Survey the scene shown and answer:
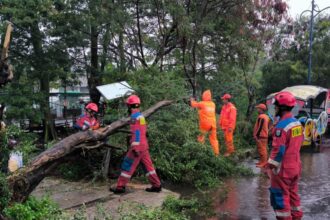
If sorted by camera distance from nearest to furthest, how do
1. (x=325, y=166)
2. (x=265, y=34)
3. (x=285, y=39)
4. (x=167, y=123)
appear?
(x=167, y=123), (x=325, y=166), (x=265, y=34), (x=285, y=39)

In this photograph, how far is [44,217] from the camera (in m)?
4.98

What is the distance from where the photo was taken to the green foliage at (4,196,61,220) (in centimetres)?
465

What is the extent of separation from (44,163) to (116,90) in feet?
14.5

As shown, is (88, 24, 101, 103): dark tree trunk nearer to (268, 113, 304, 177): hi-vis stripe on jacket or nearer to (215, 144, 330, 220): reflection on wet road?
(215, 144, 330, 220): reflection on wet road

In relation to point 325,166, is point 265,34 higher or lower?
higher

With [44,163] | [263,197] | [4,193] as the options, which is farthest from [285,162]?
[4,193]

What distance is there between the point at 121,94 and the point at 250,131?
6202 mm

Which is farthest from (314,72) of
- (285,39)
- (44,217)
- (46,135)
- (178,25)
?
(44,217)

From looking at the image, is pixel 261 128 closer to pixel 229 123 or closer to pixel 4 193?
pixel 229 123

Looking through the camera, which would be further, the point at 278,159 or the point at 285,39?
the point at 285,39

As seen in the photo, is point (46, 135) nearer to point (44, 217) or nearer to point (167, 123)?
point (167, 123)

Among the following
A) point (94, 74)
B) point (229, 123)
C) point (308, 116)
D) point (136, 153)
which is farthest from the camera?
point (94, 74)

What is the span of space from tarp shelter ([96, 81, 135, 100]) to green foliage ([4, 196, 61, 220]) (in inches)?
162

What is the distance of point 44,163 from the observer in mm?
5426
